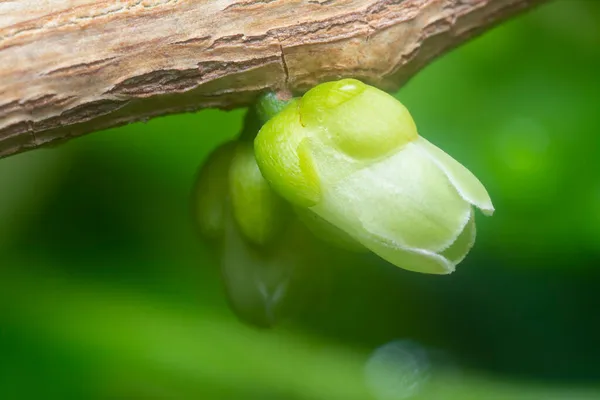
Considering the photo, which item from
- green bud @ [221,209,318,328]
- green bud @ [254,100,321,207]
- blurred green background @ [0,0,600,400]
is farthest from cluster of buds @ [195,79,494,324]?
blurred green background @ [0,0,600,400]

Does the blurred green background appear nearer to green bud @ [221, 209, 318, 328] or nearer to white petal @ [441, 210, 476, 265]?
green bud @ [221, 209, 318, 328]

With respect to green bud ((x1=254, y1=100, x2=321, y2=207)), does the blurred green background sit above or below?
below

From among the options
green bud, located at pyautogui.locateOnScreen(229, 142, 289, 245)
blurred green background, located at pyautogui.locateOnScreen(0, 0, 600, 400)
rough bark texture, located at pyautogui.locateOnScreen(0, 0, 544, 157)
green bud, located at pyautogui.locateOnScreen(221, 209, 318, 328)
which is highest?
rough bark texture, located at pyautogui.locateOnScreen(0, 0, 544, 157)

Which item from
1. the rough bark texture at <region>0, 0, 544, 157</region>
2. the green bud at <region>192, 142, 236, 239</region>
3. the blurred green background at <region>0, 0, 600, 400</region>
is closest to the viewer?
the rough bark texture at <region>0, 0, 544, 157</region>

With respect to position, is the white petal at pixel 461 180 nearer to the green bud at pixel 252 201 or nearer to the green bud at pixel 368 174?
the green bud at pixel 368 174

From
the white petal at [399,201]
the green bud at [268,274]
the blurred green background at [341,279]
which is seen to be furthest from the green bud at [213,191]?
the blurred green background at [341,279]

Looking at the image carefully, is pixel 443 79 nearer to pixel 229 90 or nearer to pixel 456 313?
pixel 456 313

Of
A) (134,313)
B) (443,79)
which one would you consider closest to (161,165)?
(134,313)
